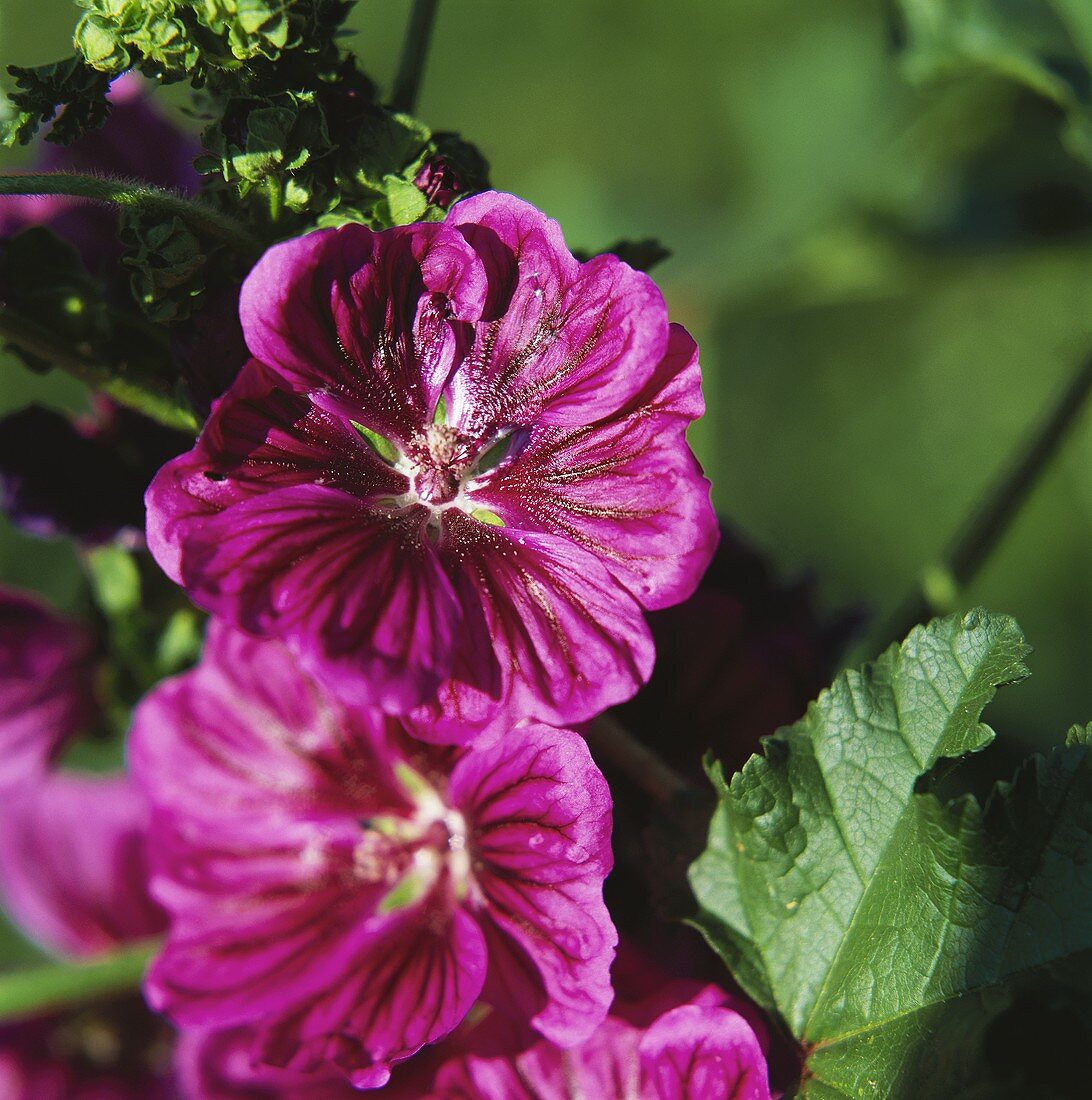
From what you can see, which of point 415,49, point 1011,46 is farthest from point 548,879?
point 1011,46

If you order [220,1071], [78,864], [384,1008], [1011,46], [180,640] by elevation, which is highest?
[1011,46]

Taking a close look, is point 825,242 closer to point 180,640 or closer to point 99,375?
point 180,640

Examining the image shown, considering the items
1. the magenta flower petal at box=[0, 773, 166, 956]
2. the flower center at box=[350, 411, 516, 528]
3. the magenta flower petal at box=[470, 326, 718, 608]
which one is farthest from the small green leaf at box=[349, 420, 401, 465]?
the magenta flower petal at box=[0, 773, 166, 956]

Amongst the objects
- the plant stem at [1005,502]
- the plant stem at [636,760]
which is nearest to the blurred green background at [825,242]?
the plant stem at [1005,502]

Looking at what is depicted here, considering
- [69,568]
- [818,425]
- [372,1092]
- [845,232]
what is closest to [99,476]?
[372,1092]

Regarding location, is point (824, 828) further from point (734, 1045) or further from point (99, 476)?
point (99, 476)

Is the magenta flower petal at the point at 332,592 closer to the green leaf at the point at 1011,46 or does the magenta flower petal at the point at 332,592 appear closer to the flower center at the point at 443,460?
the flower center at the point at 443,460
